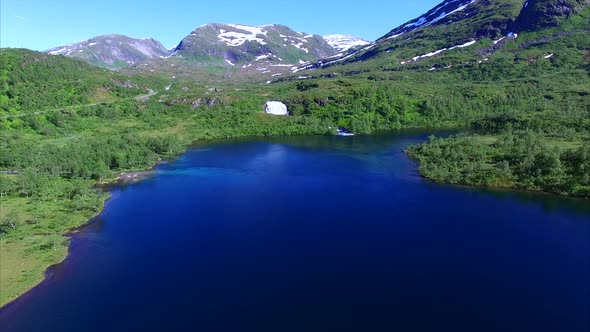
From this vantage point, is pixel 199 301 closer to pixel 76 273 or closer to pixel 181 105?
pixel 76 273

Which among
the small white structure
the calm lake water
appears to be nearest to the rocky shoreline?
the calm lake water

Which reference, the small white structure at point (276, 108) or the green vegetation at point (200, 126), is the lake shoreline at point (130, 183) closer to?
the green vegetation at point (200, 126)

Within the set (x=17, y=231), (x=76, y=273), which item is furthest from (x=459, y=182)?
(x=17, y=231)

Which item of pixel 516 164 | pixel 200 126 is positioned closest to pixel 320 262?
pixel 516 164

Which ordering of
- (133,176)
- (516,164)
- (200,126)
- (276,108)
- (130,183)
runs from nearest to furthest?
1. (516,164)
2. (130,183)
3. (133,176)
4. (200,126)
5. (276,108)

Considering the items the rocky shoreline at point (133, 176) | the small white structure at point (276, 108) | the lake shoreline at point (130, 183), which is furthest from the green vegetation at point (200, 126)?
the small white structure at point (276, 108)

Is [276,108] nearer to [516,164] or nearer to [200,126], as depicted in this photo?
[200,126]

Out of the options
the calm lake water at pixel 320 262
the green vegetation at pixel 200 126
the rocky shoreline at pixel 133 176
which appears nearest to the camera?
the calm lake water at pixel 320 262
